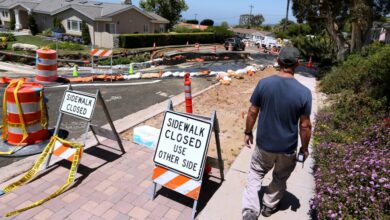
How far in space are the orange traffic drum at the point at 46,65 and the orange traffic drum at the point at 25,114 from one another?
5.31 m

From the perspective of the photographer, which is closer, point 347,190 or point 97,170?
point 347,190

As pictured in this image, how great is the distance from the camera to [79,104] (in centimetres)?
524

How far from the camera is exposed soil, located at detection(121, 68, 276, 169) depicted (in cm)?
632

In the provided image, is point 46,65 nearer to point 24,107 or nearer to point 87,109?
point 24,107

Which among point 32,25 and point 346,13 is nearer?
point 346,13

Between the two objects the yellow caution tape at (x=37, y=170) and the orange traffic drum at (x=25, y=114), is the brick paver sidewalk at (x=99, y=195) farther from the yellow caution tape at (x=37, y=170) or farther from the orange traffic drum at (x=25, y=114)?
the orange traffic drum at (x=25, y=114)

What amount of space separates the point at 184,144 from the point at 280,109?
1415 millimetres

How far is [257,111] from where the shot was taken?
3.65 m

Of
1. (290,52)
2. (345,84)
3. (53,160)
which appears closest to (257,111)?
(290,52)

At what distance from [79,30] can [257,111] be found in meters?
36.9

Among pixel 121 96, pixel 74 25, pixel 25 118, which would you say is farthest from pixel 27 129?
pixel 74 25

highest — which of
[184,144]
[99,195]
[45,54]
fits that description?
[45,54]

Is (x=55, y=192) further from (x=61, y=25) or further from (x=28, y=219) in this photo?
(x=61, y=25)

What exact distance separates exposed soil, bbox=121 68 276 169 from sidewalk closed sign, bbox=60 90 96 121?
1457mm
